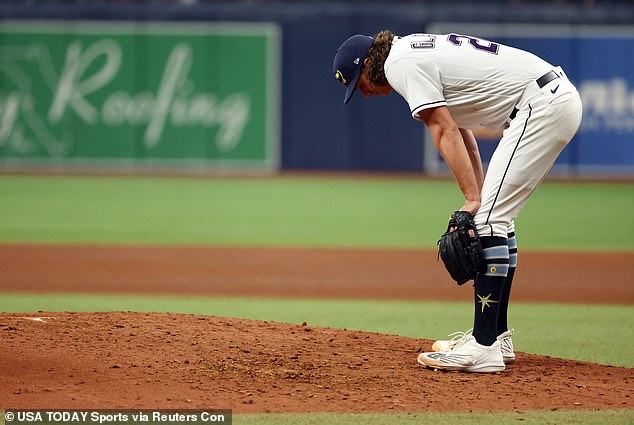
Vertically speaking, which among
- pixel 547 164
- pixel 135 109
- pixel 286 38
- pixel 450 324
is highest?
pixel 286 38

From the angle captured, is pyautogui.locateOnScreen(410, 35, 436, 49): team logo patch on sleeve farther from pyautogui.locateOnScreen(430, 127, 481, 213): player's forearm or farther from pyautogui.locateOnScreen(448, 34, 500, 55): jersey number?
pyautogui.locateOnScreen(430, 127, 481, 213): player's forearm

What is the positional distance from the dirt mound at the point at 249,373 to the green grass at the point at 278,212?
5.21m

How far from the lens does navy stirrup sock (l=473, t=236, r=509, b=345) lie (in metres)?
4.68

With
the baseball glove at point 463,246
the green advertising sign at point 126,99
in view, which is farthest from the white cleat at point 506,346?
the green advertising sign at point 126,99

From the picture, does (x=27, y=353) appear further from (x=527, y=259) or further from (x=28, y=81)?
(x=28, y=81)

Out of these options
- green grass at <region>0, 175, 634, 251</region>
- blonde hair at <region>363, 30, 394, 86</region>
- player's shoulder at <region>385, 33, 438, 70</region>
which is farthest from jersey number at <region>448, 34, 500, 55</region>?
green grass at <region>0, 175, 634, 251</region>

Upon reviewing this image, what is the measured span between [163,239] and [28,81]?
32.5 ft

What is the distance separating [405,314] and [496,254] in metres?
2.25

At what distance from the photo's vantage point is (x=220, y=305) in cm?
709

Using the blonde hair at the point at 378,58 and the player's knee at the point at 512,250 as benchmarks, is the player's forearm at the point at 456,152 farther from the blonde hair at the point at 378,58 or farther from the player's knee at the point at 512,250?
the player's knee at the point at 512,250

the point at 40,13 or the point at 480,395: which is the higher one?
the point at 40,13

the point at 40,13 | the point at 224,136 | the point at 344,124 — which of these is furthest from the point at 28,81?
the point at 344,124

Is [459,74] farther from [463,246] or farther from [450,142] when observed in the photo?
[463,246]

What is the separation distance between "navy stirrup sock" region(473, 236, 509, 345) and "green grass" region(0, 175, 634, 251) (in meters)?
5.80
